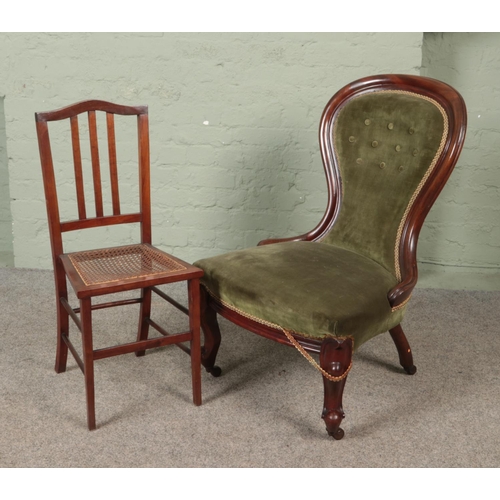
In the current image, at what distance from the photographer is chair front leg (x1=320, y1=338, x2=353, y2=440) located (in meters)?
1.89

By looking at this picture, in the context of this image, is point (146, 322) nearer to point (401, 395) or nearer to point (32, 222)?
point (401, 395)

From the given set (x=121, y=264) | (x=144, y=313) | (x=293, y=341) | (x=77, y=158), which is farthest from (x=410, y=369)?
(x=77, y=158)

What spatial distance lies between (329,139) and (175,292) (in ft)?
4.00

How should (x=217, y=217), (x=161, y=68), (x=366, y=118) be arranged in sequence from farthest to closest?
(x=217, y=217), (x=161, y=68), (x=366, y=118)

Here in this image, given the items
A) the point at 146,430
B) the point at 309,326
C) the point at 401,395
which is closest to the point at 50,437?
the point at 146,430

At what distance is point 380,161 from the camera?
7.66 feet

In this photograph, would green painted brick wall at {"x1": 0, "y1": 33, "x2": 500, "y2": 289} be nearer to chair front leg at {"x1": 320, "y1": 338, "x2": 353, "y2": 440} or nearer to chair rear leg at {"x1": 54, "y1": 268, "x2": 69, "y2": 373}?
chair rear leg at {"x1": 54, "y1": 268, "x2": 69, "y2": 373}

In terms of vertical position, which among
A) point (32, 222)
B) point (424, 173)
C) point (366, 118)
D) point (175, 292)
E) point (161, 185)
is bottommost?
point (175, 292)

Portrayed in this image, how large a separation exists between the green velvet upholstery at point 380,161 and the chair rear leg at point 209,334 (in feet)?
1.81

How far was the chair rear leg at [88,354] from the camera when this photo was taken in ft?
6.16

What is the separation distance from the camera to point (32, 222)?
3418 millimetres

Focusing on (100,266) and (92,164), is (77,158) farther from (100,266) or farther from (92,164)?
(100,266)

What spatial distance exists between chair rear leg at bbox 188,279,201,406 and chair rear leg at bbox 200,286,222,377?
0.18m

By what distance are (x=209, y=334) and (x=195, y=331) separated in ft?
0.80
